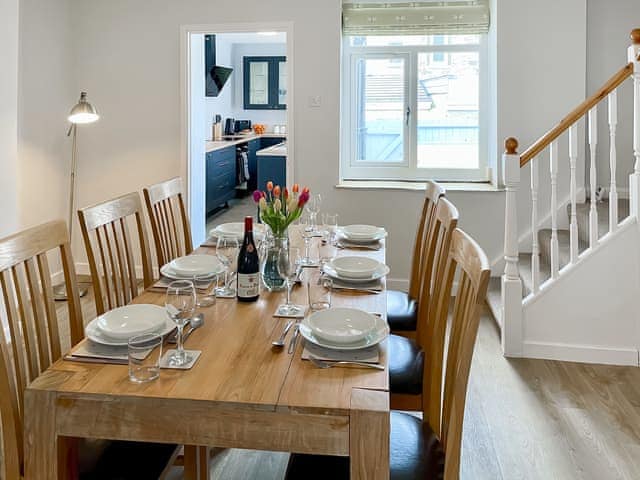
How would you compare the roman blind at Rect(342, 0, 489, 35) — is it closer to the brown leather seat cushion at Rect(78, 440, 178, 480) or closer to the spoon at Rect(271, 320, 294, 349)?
the spoon at Rect(271, 320, 294, 349)

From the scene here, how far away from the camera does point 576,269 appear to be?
3281mm

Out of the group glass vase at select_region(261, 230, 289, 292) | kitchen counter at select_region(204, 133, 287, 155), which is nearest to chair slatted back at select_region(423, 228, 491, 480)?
glass vase at select_region(261, 230, 289, 292)

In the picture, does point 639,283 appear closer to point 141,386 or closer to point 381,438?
point 381,438

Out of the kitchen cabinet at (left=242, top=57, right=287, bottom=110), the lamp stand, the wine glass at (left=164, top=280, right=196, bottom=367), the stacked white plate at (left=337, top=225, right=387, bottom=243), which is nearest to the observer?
the wine glass at (left=164, top=280, right=196, bottom=367)

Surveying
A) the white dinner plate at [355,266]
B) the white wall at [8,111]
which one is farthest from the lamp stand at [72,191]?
the white dinner plate at [355,266]

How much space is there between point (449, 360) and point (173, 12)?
163 inches

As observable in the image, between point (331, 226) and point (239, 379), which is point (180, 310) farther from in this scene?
point (331, 226)

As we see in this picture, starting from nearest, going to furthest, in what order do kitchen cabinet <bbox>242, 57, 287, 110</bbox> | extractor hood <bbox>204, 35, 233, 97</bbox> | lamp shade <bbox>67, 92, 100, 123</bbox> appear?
lamp shade <bbox>67, 92, 100, 123</bbox>
extractor hood <bbox>204, 35, 233, 97</bbox>
kitchen cabinet <bbox>242, 57, 287, 110</bbox>

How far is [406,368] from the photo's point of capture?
2.06m

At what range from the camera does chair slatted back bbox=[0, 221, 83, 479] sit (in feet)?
4.54

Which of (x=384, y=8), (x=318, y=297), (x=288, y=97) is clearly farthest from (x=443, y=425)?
(x=384, y=8)

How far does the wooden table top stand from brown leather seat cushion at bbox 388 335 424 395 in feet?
1.77

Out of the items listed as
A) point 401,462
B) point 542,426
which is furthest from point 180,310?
point 542,426

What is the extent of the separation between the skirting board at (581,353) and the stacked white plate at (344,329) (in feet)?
6.54
